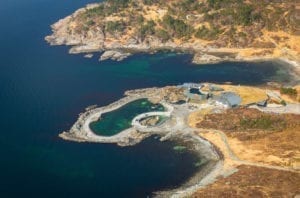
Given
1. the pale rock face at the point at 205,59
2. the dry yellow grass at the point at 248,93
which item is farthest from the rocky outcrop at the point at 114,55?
the dry yellow grass at the point at 248,93

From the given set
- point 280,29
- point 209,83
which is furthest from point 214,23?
point 209,83

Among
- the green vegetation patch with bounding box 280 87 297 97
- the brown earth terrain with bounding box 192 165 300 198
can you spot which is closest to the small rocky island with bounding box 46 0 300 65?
the green vegetation patch with bounding box 280 87 297 97

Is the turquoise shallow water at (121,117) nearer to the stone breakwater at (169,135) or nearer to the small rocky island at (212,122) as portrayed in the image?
the small rocky island at (212,122)

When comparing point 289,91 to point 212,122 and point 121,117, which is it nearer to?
point 212,122

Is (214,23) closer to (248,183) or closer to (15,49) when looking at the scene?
(15,49)

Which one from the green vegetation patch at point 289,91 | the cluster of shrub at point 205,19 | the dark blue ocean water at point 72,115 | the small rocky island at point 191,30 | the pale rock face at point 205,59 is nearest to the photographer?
the dark blue ocean water at point 72,115
